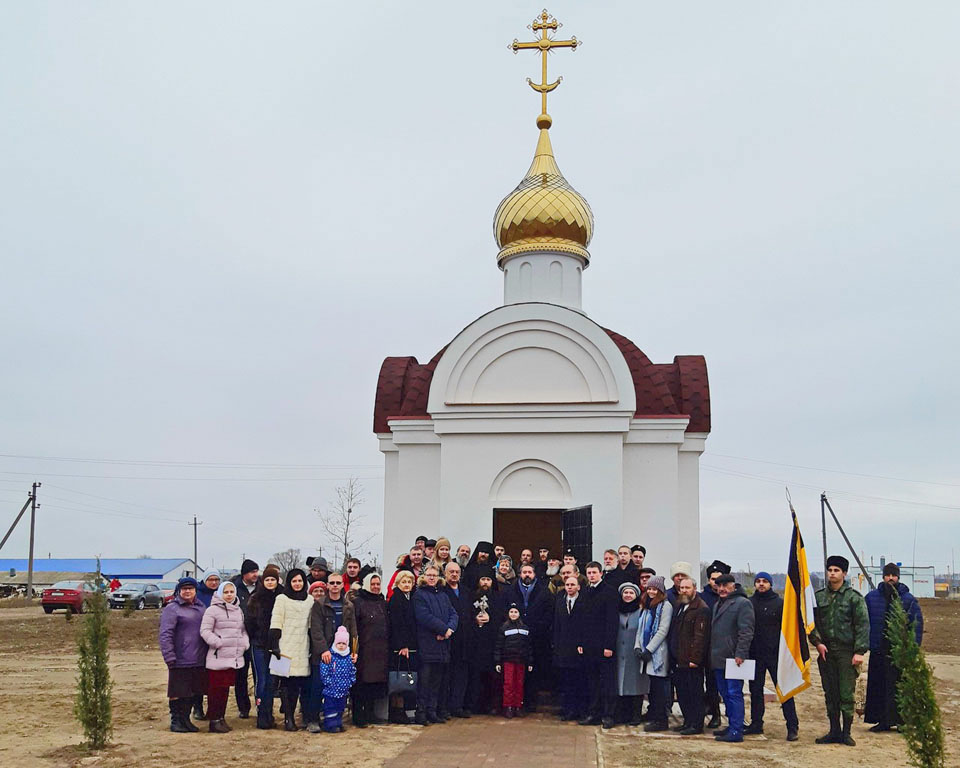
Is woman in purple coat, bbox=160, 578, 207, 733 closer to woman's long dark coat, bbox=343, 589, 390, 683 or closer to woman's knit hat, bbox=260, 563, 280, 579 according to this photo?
woman's knit hat, bbox=260, 563, 280, 579

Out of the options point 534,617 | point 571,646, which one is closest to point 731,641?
point 571,646

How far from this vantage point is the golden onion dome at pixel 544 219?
49.2 ft

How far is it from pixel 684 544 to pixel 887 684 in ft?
16.3

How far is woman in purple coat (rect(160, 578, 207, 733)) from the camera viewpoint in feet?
25.3

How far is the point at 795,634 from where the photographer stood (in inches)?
308

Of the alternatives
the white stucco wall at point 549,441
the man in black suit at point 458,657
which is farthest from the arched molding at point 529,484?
the man in black suit at point 458,657

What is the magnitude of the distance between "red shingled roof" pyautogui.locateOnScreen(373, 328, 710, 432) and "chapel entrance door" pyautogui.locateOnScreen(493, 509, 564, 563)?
189 cm

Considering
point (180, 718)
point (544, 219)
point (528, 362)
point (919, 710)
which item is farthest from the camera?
point (544, 219)

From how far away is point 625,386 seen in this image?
12680 mm

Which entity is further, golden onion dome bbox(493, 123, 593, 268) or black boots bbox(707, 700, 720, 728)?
golden onion dome bbox(493, 123, 593, 268)

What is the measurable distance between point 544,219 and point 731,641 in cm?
875

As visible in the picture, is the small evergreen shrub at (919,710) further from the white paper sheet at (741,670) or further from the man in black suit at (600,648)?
the man in black suit at (600,648)

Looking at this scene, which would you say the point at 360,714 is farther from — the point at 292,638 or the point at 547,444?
the point at 547,444

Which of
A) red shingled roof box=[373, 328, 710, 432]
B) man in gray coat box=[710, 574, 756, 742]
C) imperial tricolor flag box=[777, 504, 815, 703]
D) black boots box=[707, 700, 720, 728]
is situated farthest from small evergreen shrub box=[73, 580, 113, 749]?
red shingled roof box=[373, 328, 710, 432]
